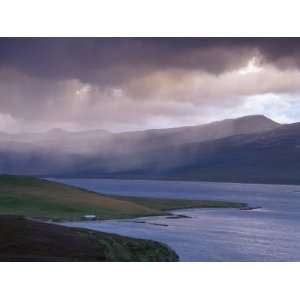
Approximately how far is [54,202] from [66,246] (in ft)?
77.0

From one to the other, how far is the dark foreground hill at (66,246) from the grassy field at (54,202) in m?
14.0

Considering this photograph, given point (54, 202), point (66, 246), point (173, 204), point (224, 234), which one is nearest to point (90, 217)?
point (54, 202)

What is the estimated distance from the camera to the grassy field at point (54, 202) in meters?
43.1

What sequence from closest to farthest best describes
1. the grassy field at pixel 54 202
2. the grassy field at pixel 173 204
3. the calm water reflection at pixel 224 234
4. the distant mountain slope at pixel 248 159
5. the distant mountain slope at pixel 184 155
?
the calm water reflection at pixel 224 234 < the distant mountain slope at pixel 184 155 < the grassy field at pixel 54 202 < the grassy field at pixel 173 204 < the distant mountain slope at pixel 248 159

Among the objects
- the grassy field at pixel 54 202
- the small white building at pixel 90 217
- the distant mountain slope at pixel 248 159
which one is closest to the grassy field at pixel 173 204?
the grassy field at pixel 54 202

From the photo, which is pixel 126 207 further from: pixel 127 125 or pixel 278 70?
pixel 278 70

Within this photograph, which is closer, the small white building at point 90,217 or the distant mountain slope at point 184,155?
the distant mountain slope at point 184,155

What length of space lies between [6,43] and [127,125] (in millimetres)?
7102

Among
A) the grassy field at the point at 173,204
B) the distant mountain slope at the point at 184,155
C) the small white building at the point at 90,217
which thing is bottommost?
the small white building at the point at 90,217

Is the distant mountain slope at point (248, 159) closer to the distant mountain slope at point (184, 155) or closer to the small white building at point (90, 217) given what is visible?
the distant mountain slope at point (184, 155)

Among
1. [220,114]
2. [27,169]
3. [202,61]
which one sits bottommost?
[27,169]

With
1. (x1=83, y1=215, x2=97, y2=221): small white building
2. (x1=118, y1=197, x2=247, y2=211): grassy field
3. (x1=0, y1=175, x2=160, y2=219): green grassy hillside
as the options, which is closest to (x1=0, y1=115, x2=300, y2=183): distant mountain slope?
(x1=118, y1=197, x2=247, y2=211): grassy field

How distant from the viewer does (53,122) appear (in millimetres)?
28391
